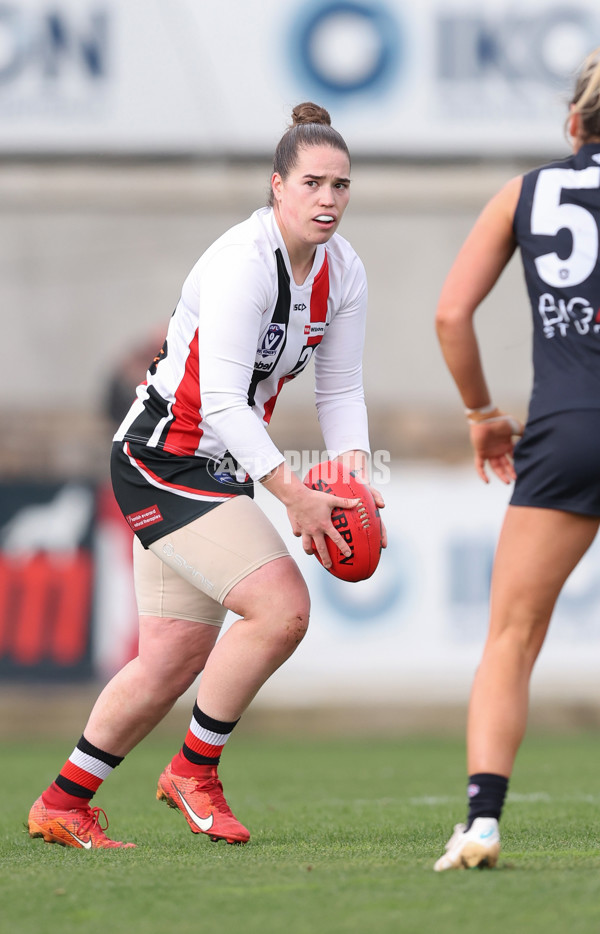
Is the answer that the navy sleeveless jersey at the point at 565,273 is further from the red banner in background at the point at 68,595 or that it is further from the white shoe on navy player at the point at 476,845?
the red banner in background at the point at 68,595

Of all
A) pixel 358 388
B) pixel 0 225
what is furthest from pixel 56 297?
pixel 358 388

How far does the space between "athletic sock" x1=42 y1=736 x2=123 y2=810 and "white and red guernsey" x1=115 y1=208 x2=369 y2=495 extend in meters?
1.02

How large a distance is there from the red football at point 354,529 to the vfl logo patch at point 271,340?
1.34ft

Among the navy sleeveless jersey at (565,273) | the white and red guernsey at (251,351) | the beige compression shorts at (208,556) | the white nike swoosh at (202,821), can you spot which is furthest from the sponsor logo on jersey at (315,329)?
the white nike swoosh at (202,821)

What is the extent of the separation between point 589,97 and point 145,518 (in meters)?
1.89

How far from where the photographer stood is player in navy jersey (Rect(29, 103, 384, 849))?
3914mm

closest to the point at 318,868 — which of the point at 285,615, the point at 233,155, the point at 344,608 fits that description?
the point at 285,615

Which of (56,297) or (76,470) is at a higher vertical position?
(56,297)

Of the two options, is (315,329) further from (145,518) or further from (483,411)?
(483,411)

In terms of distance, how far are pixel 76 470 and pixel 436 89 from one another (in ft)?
19.9

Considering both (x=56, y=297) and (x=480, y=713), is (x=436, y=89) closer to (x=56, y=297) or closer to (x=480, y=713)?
(x=56, y=297)

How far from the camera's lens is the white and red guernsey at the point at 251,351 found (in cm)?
389

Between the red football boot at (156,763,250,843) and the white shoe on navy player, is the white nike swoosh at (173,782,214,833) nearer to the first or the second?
the red football boot at (156,763,250,843)

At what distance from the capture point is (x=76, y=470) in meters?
11.9
